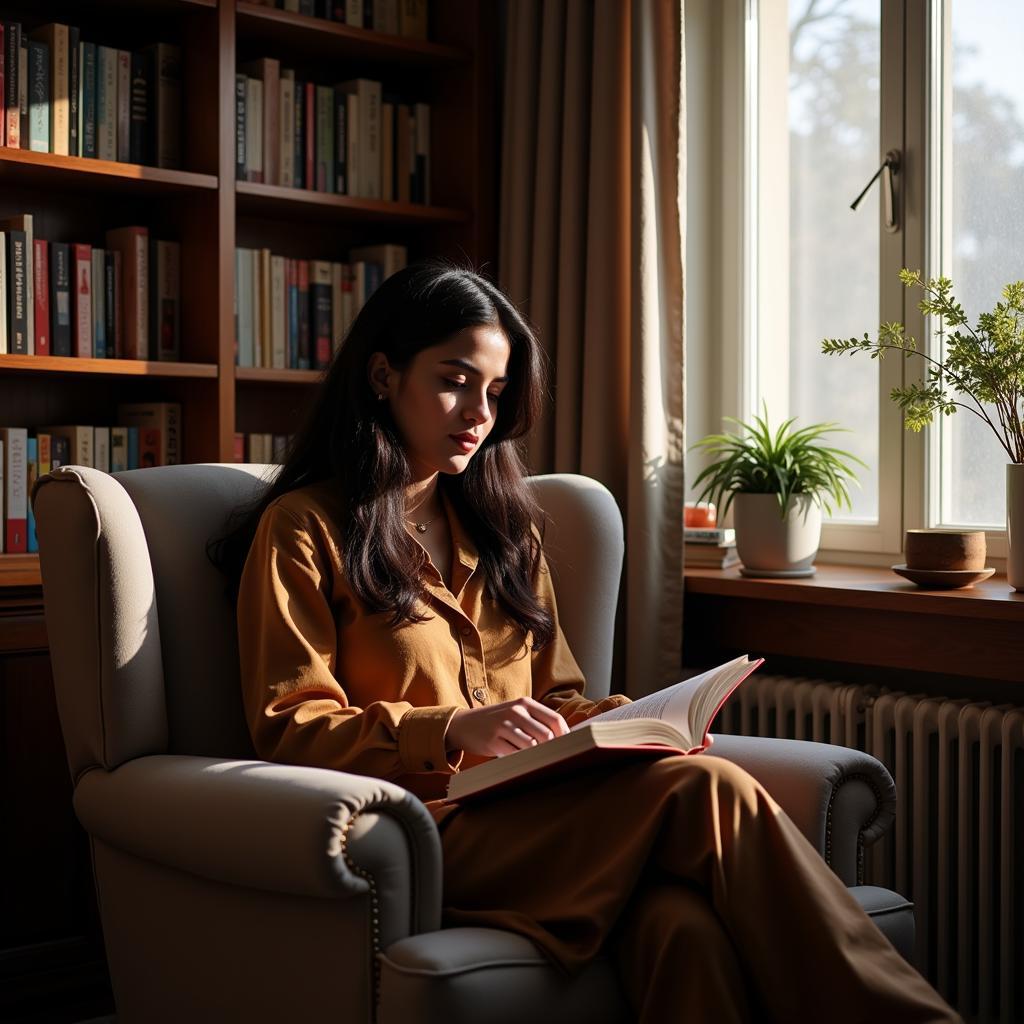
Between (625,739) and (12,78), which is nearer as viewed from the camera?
(625,739)

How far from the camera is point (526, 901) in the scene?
1.46 metres

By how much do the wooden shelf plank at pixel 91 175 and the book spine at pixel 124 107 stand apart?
35mm

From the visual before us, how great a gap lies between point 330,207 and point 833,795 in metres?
1.71

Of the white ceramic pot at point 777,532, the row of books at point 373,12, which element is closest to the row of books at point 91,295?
the row of books at point 373,12

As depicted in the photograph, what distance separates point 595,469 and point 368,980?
144 cm

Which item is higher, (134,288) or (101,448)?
(134,288)

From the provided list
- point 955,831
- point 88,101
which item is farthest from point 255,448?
point 955,831

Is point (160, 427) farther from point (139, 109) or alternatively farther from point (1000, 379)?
point (1000, 379)

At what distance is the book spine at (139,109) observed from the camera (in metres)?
2.61

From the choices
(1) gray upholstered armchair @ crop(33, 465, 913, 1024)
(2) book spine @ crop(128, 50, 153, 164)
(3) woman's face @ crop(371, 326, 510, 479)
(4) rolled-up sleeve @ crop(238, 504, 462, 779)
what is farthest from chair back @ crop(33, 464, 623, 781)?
(2) book spine @ crop(128, 50, 153, 164)

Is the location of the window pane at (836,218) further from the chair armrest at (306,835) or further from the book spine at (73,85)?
the chair armrest at (306,835)

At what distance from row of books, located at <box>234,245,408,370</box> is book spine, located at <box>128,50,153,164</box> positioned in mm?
271

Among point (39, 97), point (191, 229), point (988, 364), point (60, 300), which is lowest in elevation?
point (988, 364)

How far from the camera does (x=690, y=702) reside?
5.23 feet
